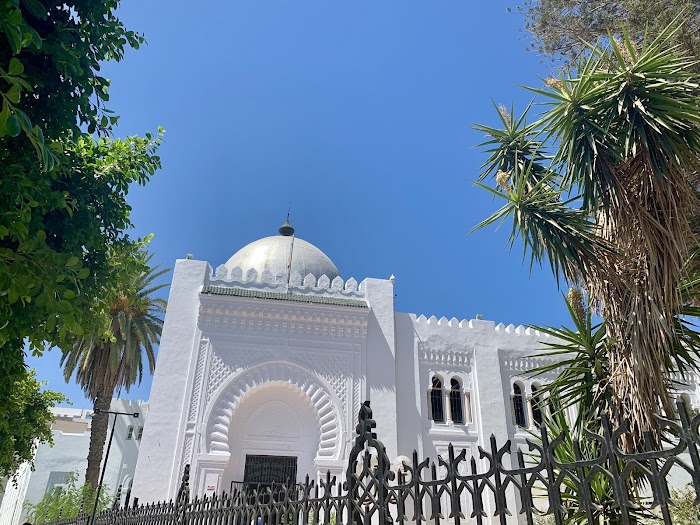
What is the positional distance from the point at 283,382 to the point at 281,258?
17.8 ft

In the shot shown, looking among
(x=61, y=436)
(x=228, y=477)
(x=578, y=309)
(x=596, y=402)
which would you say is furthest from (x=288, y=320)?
(x=61, y=436)

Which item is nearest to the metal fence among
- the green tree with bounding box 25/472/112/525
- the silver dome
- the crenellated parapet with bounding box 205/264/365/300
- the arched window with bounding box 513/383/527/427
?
the crenellated parapet with bounding box 205/264/365/300

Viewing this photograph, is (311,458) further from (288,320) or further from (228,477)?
Answer: (288,320)

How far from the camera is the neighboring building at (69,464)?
60.6 feet

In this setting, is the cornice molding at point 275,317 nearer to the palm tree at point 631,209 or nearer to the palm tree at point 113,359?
the palm tree at point 113,359

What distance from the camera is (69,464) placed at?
759 inches

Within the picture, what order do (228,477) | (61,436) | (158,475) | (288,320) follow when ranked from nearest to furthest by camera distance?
(158,475)
(228,477)
(288,320)
(61,436)

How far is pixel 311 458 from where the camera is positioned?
521 inches

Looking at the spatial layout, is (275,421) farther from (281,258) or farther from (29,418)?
(281,258)

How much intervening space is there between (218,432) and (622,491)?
12.0m

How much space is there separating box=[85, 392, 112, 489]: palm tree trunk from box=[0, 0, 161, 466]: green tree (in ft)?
43.8

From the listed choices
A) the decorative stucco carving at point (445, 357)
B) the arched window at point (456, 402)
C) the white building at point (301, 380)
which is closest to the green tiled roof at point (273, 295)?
the white building at point (301, 380)

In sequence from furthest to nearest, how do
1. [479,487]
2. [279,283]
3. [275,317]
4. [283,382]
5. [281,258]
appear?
1. [281,258]
2. [279,283]
3. [275,317]
4. [283,382]
5. [479,487]

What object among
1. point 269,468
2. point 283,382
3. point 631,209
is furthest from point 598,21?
point 269,468
